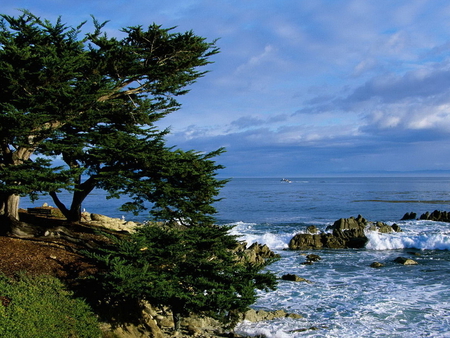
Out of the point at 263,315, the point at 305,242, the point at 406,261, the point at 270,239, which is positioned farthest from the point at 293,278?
the point at 270,239

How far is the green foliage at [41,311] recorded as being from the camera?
7516 mm

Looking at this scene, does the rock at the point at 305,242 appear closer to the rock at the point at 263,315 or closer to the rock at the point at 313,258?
the rock at the point at 313,258

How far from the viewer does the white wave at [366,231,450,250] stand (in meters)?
25.2

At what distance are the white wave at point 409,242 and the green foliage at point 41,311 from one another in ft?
70.4

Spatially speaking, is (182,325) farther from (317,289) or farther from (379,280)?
(379,280)

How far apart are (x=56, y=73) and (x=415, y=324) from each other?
13.0 meters

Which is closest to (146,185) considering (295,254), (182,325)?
(182,325)

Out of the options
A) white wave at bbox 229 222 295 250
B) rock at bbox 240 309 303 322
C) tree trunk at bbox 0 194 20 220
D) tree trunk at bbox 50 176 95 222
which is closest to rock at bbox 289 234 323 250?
white wave at bbox 229 222 295 250

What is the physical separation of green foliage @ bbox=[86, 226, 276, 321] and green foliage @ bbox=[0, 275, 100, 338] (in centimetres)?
84

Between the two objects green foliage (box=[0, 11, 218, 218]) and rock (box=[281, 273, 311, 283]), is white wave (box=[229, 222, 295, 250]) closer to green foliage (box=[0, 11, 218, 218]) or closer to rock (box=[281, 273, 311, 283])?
rock (box=[281, 273, 311, 283])

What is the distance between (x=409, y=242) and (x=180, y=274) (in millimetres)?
21355

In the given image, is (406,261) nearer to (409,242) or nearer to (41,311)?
(409,242)

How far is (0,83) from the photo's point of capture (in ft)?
35.4

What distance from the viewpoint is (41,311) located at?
26.6 feet
